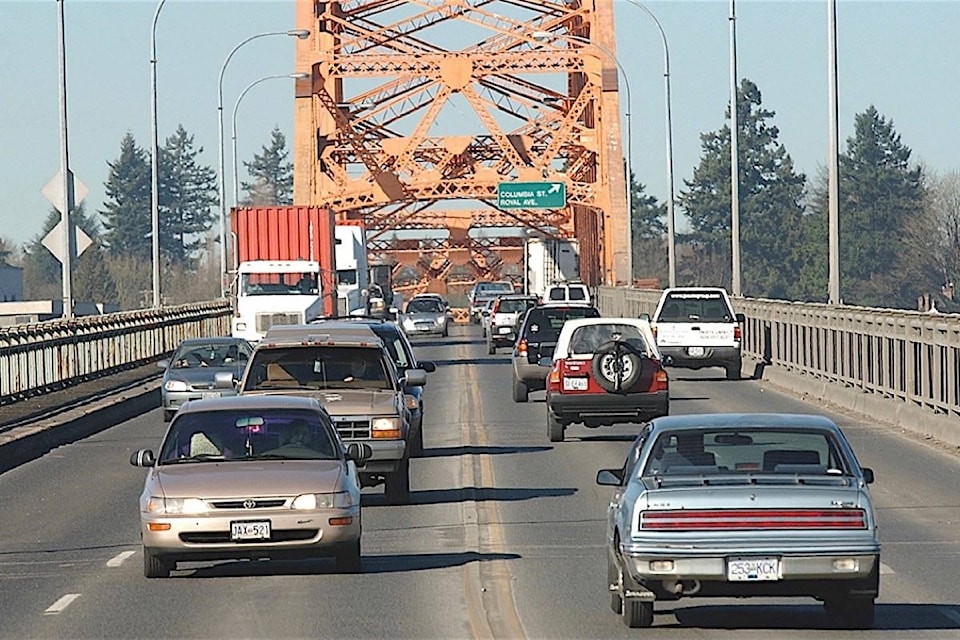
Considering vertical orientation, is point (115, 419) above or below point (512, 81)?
below

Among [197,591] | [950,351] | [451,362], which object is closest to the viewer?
[197,591]

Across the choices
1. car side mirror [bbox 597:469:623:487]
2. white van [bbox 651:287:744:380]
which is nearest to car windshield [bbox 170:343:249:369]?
white van [bbox 651:287:744:380]

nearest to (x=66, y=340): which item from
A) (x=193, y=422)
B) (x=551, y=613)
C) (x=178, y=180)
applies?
(x=193, y=422)

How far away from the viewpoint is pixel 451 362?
5116 centimetres

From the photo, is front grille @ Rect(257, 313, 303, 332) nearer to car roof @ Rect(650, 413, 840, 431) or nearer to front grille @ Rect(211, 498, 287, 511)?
front grille @ Rect(211, 498, 287, 511)

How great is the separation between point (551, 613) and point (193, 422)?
395 cm

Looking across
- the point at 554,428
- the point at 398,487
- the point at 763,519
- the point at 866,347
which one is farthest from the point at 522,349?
the point at 763,519

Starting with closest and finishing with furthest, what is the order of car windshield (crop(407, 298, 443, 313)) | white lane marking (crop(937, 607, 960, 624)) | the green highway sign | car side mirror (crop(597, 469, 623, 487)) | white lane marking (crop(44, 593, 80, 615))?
white lane marking (crop(937, 607, 960, 624)) < car side mirror (crop(597, 469, 623, 487)) < white lane marking (crop(44, 593, 80, 615)) < car windshield (crop(407, 298, 443, 313)) < the green highway sign

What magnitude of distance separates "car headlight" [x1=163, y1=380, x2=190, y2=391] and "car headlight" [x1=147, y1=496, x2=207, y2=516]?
57.1 ft

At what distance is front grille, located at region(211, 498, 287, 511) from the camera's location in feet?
45.7

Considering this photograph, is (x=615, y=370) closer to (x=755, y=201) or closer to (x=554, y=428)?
(x=554, y=428)

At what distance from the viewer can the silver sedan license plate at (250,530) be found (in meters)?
13.9

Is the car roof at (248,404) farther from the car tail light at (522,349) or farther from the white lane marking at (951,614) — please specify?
the car tail light at (522,349)

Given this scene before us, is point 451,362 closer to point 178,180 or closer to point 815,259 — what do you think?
point 815,259
